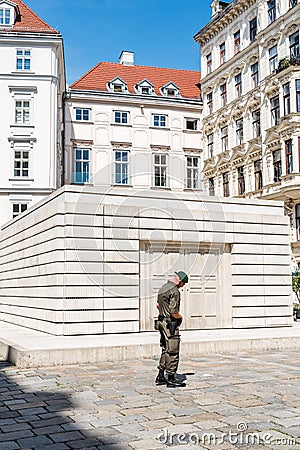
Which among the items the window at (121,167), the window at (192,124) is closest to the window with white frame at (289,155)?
the window at (192,124)

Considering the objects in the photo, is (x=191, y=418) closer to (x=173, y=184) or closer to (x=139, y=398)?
(x=139, y=398)

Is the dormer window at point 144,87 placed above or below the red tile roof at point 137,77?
below

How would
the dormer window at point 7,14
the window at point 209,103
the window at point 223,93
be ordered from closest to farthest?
the dormer window at point 7,14, the window at point 223,93, the window at point 209,103

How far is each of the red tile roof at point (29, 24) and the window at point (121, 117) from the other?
8.31 meters

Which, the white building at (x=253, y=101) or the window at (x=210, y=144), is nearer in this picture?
the white building at (x=253, y=101)

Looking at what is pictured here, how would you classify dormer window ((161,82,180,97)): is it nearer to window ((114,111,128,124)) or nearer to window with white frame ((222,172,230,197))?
window ((114,111,128,124))

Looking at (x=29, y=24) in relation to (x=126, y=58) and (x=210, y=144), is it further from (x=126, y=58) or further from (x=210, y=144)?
(x=210, y=144)

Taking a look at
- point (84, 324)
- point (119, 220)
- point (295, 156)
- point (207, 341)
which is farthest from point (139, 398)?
point (295, 156)

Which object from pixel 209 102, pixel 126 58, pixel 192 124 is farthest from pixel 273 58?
pixel 126 58

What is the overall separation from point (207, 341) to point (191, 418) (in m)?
5.75

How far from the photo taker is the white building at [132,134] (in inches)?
1727

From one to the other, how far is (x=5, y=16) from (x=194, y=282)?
31009 millimetres

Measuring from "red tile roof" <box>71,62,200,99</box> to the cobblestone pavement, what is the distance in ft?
125

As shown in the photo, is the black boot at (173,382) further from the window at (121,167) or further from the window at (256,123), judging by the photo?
the window at (121,167)
